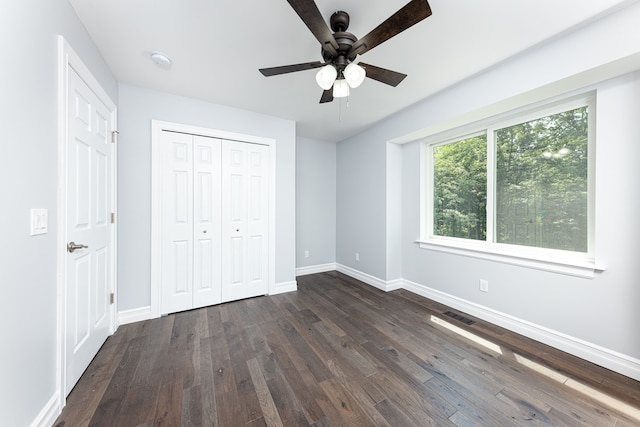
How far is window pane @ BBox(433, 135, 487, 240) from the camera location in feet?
8.93

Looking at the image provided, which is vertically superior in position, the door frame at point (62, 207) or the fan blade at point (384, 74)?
the fan blade at point (384, 74)

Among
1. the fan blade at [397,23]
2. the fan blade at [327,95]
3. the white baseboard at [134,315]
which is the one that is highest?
the fan blade at [397,23]

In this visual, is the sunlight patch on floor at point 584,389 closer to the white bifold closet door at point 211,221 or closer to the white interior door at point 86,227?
the white bifold closet door at point 211,221

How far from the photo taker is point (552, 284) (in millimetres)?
2039

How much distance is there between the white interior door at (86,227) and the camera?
1.54 metres

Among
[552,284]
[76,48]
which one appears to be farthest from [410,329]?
[76,48]

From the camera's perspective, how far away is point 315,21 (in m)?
1.21

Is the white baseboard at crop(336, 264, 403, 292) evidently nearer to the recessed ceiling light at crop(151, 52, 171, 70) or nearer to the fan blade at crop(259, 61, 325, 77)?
the fan blade at crop(259, 61, 325, 77)

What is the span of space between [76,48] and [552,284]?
4.13 metres

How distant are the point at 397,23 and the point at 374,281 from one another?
125 inches

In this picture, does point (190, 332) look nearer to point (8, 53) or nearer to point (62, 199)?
point (62, 199)

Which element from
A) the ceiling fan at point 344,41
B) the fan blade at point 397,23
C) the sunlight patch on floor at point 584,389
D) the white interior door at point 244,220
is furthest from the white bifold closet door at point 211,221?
the sunlight patch on floor at point 584,389

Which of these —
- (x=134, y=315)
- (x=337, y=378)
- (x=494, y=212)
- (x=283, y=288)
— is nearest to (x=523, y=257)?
(x=494, y=212)

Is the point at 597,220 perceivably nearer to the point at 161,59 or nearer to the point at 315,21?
the point at 315,21
